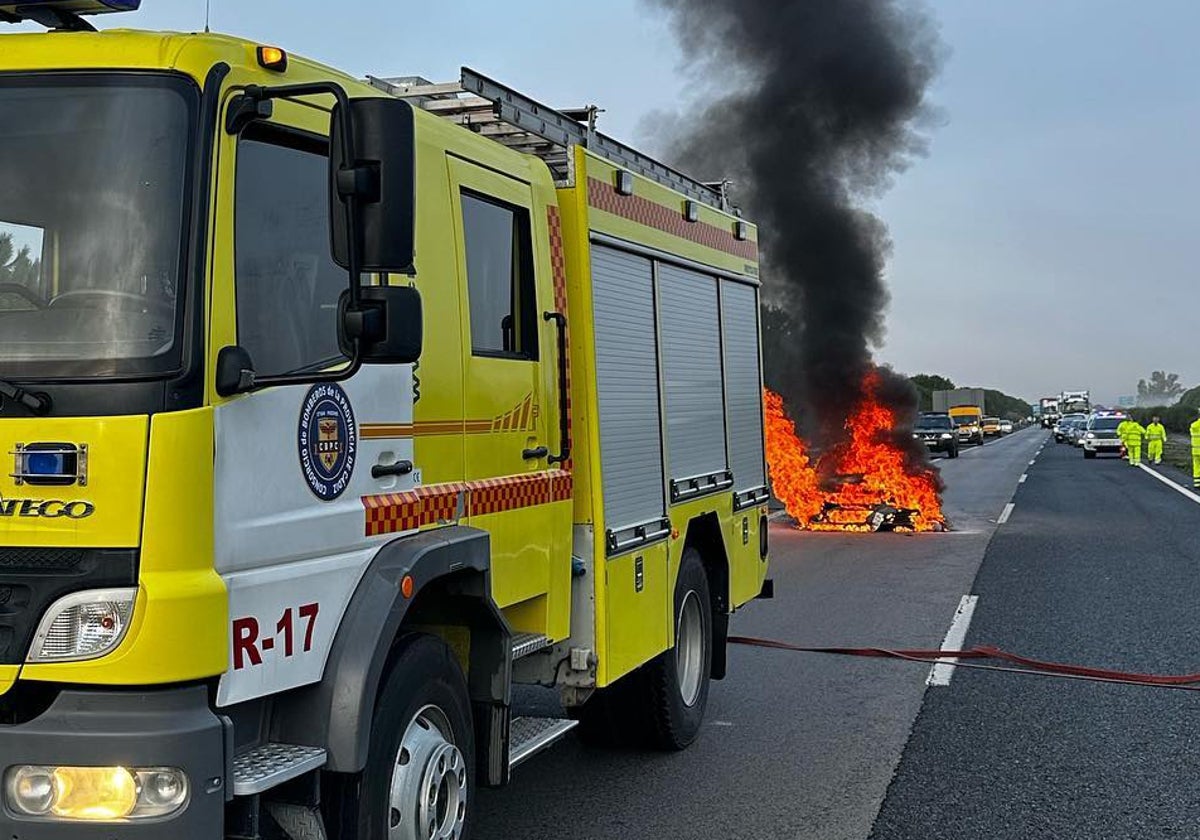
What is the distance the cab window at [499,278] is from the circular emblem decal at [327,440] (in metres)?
0.91

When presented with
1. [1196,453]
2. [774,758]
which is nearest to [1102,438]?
[1196,453]

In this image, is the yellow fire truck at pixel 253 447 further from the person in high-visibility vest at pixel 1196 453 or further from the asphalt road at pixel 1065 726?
the person in high-visibility vest at pixel 1196 453

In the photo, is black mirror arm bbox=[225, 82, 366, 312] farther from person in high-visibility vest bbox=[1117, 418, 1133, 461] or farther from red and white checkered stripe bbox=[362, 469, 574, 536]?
person in high-visibility vest bbox=[1117, 418, 1133, 461]

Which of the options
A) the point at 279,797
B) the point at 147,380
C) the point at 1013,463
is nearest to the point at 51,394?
the point at 147,380

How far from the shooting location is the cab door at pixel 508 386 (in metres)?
4.46

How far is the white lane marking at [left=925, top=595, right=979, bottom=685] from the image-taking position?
27.1 feet

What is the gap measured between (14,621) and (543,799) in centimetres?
328

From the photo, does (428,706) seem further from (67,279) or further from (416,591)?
(67,279)

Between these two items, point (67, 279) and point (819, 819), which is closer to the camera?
point (67, 279)

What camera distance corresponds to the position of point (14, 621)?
293cm

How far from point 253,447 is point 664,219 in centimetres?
365

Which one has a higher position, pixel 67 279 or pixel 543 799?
pixel 67 279

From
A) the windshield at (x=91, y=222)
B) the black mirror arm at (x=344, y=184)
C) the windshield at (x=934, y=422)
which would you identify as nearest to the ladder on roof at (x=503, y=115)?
the black mirror arm at (x=344, y=184)

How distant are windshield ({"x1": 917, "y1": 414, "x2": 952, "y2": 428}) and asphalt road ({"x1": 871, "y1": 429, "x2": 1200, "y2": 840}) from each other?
114 feet
